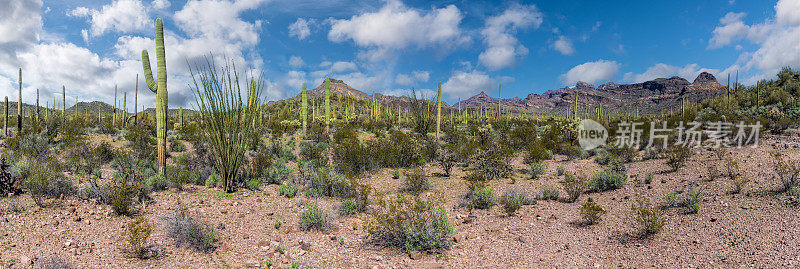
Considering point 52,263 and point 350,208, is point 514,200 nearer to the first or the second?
point 350,208

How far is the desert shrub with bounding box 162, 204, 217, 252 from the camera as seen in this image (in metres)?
4.42

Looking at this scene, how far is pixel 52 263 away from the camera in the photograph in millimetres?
3502

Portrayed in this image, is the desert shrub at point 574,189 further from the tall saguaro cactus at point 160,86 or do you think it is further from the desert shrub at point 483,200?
the tall saguaro cactus at point 160,86

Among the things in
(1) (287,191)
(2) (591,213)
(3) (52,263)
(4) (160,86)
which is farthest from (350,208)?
(4) (160,86)

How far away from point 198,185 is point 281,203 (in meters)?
2.47

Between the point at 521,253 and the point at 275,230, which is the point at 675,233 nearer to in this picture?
the point at 521,253

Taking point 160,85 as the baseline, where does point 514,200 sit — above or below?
below

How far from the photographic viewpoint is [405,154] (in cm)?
1168

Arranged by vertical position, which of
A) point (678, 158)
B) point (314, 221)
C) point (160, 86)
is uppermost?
point (160, 86)

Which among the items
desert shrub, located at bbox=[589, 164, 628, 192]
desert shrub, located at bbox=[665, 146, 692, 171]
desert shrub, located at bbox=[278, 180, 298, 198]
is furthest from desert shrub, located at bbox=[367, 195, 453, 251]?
desert shrub, located at bbox=[665, 146, 692, 171]
